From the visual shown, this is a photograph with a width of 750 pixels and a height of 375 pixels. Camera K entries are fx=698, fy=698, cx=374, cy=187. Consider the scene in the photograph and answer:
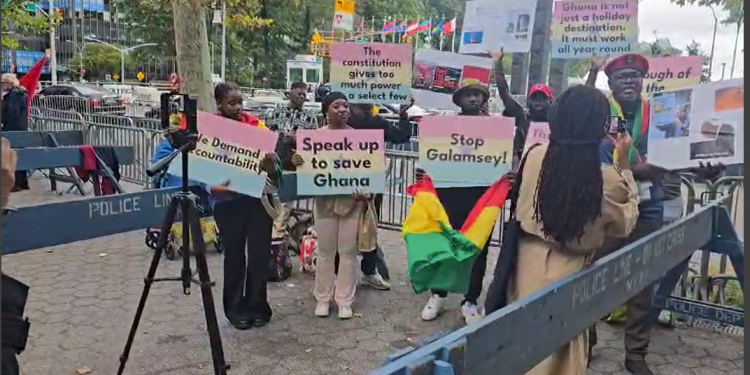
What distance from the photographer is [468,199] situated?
4.97 metres

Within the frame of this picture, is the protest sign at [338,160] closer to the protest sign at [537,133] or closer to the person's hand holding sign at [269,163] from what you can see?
the person's hand holding sign at [269,163]

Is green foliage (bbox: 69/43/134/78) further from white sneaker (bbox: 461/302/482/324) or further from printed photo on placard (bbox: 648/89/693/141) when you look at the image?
printed photo on placard (bbox: 648/89/693/141)

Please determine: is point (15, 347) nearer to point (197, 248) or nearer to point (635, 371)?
point (197, 248)

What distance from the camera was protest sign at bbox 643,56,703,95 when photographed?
4547 millimetres

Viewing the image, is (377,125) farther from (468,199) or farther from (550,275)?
(550,275)

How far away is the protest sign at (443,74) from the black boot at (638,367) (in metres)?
2.09

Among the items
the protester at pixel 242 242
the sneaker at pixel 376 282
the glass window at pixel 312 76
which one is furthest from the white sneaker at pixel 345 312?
the glass window at pixel 312 76

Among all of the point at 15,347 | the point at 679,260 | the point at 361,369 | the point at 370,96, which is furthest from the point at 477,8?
the point at 15,347

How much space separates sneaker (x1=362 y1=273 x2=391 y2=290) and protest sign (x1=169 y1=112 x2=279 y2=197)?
6.32 ft

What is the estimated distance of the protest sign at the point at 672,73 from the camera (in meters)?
4.55

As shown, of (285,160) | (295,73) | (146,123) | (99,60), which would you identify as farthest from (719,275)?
(99,60)

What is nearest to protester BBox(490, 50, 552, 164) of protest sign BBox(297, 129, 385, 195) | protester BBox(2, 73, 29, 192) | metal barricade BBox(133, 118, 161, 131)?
protest sign BBox(297, 129, 385, 195)

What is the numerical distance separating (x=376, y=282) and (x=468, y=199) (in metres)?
1.38

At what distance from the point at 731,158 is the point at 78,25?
69.5 metres
